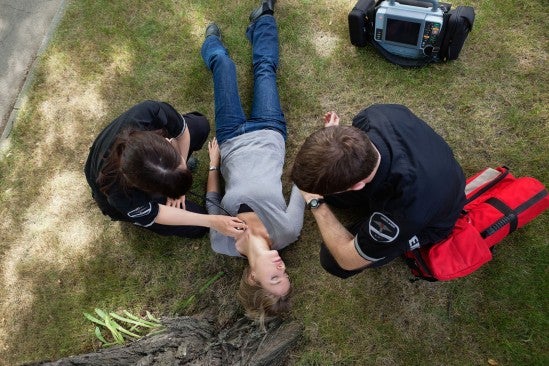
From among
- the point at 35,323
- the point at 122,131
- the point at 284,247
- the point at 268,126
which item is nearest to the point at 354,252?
the point at 284,247

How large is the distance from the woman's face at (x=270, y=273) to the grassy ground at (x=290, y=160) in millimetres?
602

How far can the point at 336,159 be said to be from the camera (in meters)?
2.18

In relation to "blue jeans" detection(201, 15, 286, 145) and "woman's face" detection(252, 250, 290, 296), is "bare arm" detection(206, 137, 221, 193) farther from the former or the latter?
"woman's face" detection(252, 250, 290, 296)

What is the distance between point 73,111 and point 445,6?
11.9 ft

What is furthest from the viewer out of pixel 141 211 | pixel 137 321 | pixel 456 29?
pixel 137 321

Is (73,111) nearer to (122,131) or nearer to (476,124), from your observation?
(122,131)

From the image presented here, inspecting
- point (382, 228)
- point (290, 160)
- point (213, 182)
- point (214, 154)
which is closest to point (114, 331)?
point (213, 182)

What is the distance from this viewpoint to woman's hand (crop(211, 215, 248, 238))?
3.18m

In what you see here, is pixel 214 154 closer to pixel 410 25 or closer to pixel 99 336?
pixel 99 336

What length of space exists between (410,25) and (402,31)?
0.33 feet

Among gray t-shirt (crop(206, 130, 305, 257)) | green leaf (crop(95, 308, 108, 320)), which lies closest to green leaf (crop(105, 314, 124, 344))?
green leaf (crop(95, 308, 108, 320))

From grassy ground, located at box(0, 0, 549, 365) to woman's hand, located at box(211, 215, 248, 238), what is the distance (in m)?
0.69

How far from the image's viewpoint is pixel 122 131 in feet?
8.70

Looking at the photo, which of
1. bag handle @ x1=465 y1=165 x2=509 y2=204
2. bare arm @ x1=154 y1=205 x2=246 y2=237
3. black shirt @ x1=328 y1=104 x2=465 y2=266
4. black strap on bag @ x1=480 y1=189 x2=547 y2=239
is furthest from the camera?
bag handle @ x1=465 y1=165 x2=509 y2=204
